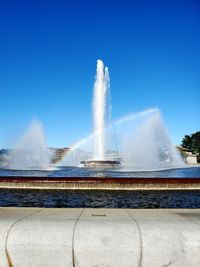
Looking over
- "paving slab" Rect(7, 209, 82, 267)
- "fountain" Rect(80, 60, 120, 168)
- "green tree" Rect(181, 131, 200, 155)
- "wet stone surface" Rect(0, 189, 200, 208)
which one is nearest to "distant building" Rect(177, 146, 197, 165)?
"green tree" Rect(181, 131, 200, 155)

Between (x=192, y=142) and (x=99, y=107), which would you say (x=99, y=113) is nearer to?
(x=99, y=107)

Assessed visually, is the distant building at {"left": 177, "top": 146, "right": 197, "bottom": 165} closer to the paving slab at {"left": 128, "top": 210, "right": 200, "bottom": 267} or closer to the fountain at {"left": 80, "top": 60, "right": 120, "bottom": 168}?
the fountain at {"left": 80, "top": 60, "right": 120, "bottom": 168}

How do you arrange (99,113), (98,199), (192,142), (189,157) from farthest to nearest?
(192,142) → (189,157) → (99,113) → (98,199)

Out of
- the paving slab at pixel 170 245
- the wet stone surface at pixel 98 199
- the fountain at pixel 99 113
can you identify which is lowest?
the paving slab at pixel 170 245

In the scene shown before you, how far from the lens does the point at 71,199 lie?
16.8m

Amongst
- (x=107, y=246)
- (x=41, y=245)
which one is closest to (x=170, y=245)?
(x=107, y=246)

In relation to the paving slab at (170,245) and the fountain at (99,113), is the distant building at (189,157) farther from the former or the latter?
the paving slab at (170,245)

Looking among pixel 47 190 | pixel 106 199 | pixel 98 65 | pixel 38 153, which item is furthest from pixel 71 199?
pixel 98 65

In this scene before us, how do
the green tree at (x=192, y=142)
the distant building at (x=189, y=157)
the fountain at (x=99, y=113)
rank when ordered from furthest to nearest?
the green tree at (x=192, y=142), the distant building at (x=189, y=157), the fountain at (x=99, y=113)

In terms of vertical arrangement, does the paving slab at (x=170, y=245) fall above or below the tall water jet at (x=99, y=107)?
below

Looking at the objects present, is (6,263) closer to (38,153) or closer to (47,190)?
(47,190)

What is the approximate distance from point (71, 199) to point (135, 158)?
3463 cm

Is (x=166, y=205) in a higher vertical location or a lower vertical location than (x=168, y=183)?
lower

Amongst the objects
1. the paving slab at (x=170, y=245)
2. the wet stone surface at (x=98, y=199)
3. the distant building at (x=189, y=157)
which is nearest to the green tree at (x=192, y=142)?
the distant building at (x=189, y=157)
